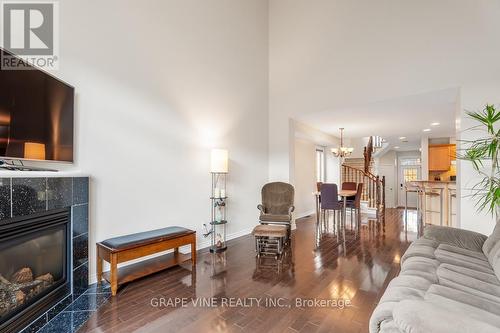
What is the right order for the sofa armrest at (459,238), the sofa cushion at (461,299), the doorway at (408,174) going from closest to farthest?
the sofa cushion at (461,299) < the sofa armrest at (459,238) < the doorway at (408,174)

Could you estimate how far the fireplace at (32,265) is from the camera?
1804 millimetres

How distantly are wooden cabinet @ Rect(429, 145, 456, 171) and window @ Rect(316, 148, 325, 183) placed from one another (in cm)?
328

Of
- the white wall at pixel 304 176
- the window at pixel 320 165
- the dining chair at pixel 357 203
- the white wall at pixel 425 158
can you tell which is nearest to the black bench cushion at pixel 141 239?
the dining chair at pixel 357 203

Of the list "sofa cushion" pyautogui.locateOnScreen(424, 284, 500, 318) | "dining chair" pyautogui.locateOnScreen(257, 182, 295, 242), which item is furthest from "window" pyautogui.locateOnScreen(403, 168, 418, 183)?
"sofa cushion" pyautogui.locateOnScreen(424, 284, 500, 318)

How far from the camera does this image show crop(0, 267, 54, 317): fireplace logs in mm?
1797

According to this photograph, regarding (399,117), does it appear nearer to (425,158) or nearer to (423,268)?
(425,158)

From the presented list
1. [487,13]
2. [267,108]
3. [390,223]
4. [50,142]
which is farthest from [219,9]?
[390,223]

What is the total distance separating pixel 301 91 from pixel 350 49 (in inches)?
45.7

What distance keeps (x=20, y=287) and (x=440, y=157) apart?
382 inches

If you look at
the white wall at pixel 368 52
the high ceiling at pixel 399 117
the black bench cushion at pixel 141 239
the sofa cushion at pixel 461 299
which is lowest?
the black bench cushion at pixel 141 239

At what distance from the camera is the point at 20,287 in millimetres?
1937

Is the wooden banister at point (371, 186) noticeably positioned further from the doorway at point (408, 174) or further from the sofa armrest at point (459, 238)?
the sofa armrest at point (459, 238)

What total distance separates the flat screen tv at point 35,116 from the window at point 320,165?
703 centimetres

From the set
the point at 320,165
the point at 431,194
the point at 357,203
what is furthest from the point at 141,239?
the point at 320,165
